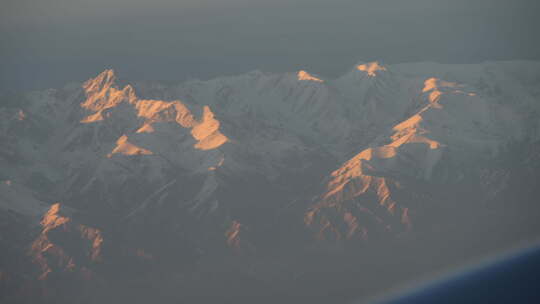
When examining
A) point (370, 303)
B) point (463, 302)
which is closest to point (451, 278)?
point (463, 302)

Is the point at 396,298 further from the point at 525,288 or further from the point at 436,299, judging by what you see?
the point at 525,288

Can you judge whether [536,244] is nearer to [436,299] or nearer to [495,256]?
[495,256]

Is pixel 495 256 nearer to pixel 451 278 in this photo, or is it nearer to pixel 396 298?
pixel 451 278

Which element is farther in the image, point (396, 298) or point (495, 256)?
point (495, 256)

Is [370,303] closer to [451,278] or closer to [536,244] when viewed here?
[451,278]

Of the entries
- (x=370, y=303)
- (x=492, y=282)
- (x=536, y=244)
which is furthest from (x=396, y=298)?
(x=536, y=244)

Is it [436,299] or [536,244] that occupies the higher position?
[536,244]

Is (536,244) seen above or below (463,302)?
above
